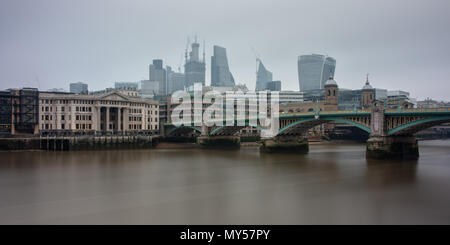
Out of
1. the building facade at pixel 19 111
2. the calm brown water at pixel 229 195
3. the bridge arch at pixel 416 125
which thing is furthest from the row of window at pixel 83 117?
the bridge arch at pixel 416 125

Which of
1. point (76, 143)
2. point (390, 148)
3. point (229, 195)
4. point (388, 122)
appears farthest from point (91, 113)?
point (229, 195)

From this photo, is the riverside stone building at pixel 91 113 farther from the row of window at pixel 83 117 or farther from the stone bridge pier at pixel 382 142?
the stone bridge pier at pixel 382 142

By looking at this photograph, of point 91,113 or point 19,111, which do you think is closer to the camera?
point 19,111

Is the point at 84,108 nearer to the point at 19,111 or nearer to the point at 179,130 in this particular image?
the point at 19,111

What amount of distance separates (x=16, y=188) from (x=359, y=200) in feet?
77.2

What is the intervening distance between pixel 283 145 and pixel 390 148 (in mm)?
18640

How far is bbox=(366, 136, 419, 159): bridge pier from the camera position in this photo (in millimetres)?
40031

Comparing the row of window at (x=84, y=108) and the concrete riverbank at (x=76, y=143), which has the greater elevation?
the row of window at (x=84, y=108)

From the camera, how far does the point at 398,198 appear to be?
21.9 m

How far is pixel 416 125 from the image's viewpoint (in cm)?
3825

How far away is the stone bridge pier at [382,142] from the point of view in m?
40.1

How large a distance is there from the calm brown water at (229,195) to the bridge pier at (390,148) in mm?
4023

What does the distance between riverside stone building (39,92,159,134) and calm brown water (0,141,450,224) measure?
46.6 meters
